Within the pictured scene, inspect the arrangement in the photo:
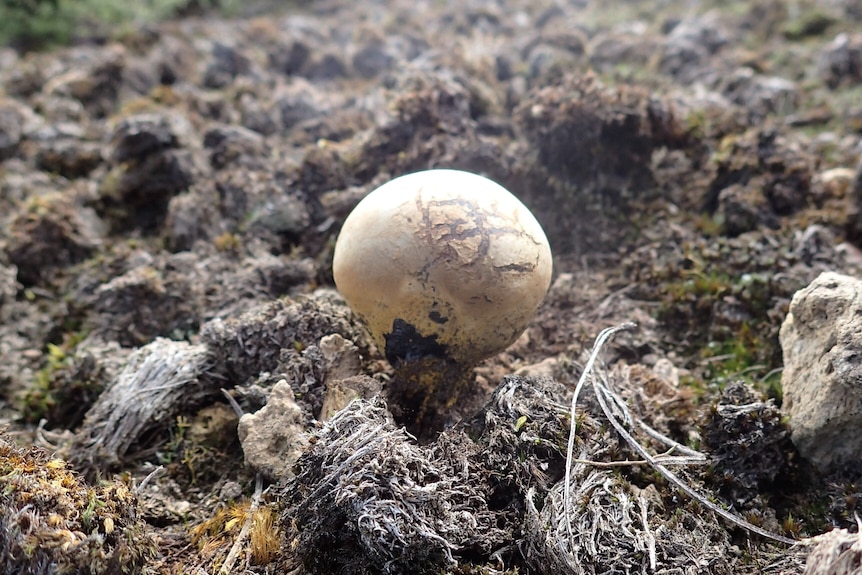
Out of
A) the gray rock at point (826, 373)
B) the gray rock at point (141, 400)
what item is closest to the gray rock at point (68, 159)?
the gray rock at point (141, 400)

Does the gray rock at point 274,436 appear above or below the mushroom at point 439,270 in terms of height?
below

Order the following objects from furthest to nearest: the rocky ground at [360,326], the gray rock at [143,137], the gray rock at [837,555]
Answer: the gray rock at [143,137]
the rocky ground at [360,326]
the gray rock at [837,555]

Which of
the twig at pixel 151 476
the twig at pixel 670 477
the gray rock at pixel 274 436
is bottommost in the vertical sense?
the twig at pixel 151 476

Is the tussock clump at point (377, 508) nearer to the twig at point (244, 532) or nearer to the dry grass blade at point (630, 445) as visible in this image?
the twig at point (244, 532)

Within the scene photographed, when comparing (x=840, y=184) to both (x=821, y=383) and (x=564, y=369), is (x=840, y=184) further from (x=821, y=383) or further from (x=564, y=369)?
(x=564, y=369)

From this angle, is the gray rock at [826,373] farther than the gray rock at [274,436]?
No

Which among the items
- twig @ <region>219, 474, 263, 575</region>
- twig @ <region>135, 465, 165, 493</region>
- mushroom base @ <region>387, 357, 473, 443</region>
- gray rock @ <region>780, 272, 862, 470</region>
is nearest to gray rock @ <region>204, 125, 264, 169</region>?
twig @ <region>135, 465, 165, 493</region>

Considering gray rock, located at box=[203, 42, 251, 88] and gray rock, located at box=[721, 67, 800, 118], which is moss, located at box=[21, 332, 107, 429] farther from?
gray rock, located at box=[721, 67, 800, 118]

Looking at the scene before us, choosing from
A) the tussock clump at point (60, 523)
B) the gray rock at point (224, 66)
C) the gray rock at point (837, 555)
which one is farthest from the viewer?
the gray rock at point (224, 66)
